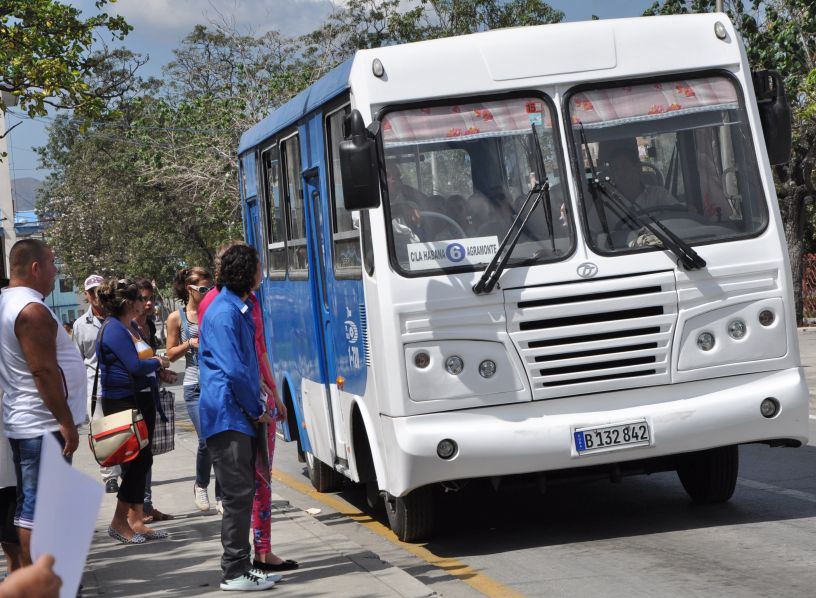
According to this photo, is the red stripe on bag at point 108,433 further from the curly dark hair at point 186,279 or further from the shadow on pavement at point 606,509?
the curly dark hair at point 186,279

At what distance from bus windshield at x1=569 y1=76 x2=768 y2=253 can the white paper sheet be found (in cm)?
588

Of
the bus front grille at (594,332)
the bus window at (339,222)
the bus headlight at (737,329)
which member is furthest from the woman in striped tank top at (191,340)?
the bus headlight at (737,329)

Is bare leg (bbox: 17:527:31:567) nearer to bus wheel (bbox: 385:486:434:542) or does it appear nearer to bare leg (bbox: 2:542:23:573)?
bare leg (bbox: 2:542:23:573)

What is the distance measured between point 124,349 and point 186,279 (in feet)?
5.86

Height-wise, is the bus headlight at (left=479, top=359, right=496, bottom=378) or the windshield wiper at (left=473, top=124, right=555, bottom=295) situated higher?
the windshield wiper at (left=473, top=124, right=555, bottom=295)

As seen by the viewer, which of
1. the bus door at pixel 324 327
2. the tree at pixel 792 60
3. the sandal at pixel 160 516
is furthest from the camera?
the tree at pixel 792 60

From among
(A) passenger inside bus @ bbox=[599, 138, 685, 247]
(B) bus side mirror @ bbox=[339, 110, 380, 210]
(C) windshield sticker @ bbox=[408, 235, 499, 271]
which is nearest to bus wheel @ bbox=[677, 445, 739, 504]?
(A) passenger inside bus @ bbox=[599, 138, 685, 247]

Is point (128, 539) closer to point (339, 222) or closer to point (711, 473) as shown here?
point (339, 222)

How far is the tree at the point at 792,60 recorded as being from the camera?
25.9 m

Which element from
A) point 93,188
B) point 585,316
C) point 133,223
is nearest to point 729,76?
point 585,316

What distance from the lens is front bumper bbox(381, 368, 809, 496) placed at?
7676 mm

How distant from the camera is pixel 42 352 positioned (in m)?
6.37

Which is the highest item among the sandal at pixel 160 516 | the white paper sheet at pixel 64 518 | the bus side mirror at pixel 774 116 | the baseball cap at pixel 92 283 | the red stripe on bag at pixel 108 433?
the bus side mirror at pixel 774 116

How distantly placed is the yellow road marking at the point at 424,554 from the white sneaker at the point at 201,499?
→ 39.0 inches
